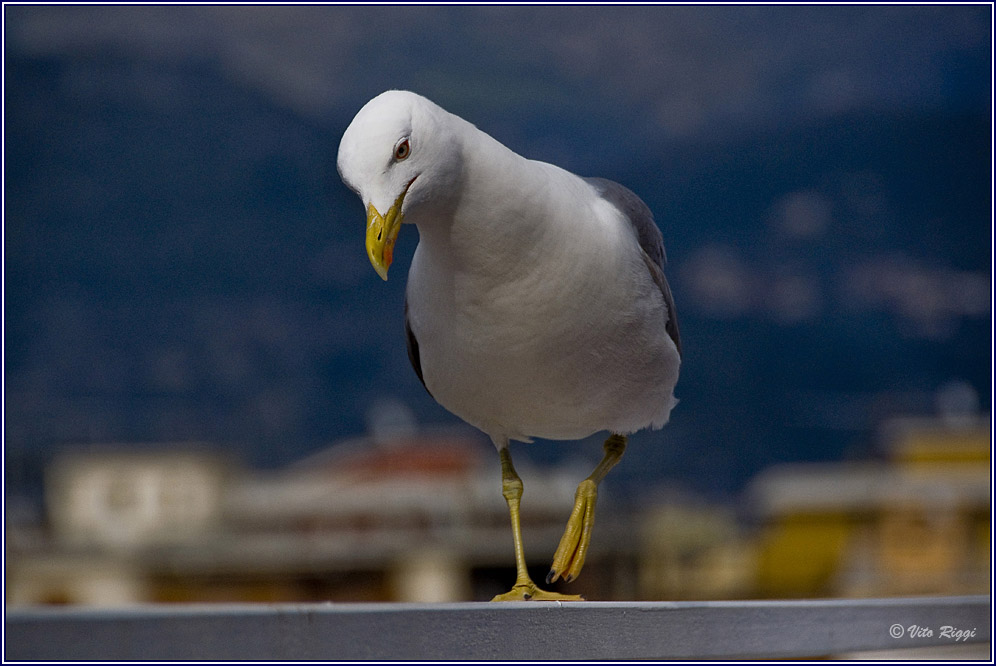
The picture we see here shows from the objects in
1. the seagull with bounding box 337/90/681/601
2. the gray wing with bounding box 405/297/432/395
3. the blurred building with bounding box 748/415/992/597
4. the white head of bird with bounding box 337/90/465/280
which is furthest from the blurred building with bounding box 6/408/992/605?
the white head of bird with bounding box 337/90/465/280

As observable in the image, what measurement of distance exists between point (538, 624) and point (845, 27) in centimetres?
4241

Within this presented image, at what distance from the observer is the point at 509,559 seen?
12.5 metres

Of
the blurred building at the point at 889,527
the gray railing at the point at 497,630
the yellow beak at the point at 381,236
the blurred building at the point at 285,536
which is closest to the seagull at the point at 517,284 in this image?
the yellow beak at the point at 381,236

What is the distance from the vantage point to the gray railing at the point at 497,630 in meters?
1.24

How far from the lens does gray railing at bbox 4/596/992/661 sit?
1238 millimetres

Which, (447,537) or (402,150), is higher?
(402,150)

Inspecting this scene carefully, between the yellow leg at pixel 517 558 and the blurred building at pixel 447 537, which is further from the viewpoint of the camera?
the blurred building at pixel 447 537

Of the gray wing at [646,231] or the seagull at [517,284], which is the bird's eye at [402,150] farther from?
the gray wing at [646,231]

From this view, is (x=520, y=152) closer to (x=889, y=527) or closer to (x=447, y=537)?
(x=447, y=537)

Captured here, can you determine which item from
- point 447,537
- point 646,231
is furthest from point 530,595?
point 447,537

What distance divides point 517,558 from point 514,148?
118 feet

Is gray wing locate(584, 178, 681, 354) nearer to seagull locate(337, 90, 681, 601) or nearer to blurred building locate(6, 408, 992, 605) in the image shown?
seagull locate(337, 90, 681, 601)

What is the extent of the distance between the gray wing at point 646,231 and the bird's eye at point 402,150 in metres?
0.64

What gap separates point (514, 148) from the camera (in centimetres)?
3781
